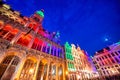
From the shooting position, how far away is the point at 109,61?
3888 centimetres

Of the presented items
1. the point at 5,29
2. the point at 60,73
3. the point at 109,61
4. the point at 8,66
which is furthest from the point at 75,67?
the point at 5,29

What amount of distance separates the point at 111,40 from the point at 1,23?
295 feet

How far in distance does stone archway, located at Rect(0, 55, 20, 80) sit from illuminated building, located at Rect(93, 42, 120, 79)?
115ft

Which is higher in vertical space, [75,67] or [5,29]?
[5,29]

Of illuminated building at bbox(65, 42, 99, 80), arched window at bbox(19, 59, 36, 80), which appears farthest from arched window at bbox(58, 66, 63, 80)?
arched window at bbox(19, 59, 36, 80)

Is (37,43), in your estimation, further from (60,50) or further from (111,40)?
(111,40)

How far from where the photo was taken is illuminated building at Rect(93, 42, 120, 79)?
117ft

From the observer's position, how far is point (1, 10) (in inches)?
755

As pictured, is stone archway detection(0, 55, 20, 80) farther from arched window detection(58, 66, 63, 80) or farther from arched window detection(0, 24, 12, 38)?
arched window detection(58, 66, 63, 80)

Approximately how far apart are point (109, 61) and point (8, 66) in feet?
144

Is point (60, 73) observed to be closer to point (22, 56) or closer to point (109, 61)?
point (22, 56)

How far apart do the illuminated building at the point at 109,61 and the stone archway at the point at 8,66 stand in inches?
1382

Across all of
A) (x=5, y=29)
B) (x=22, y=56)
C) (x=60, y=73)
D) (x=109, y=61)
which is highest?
(x=109, y=61)

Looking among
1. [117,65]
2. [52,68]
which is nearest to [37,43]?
[52,68]
